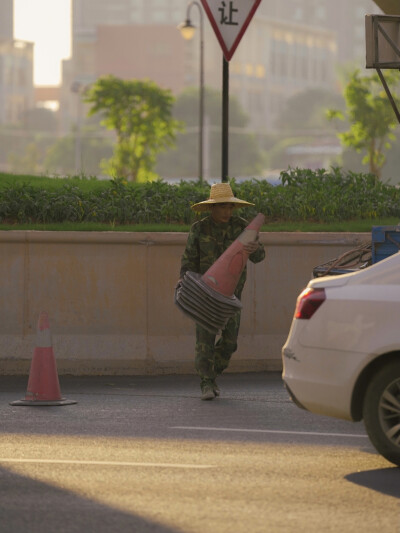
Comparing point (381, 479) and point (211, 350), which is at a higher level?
point (211, 350)

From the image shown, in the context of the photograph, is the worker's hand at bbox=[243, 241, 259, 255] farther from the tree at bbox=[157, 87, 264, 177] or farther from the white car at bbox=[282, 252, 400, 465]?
the tree at bbox=[157, 87, 264, 177]

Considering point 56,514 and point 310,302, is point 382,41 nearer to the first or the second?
point 310,302

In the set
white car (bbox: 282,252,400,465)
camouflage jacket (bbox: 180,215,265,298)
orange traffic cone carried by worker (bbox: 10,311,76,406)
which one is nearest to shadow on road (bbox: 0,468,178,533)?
white car (bbox: 282,252,400,465)

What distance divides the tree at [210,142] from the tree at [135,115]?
11090 cm

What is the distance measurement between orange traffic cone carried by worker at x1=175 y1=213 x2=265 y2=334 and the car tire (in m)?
3.20

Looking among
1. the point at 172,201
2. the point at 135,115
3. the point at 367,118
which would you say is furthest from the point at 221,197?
the point at 367,118

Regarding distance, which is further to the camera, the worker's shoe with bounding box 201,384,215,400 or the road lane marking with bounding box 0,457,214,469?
the worker's shoe with bounding box 201,384,215,400

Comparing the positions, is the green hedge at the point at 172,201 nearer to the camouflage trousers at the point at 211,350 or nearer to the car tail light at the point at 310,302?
the camouflage trousers at the point at 211,350

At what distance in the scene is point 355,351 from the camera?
7.70 metres

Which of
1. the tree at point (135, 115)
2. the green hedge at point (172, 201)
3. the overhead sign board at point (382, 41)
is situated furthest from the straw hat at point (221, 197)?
the tree at point (135, 115)

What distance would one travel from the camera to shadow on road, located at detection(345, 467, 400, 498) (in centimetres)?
703

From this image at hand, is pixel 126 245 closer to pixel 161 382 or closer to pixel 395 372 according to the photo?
pixel 161 382

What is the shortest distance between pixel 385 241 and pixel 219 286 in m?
1.63

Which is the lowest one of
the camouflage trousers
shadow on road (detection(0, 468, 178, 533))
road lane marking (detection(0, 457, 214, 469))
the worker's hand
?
road lane marking (detection(0, 457, 214, 469))
